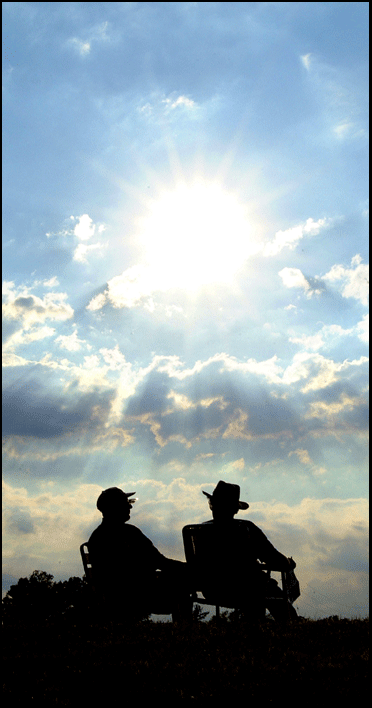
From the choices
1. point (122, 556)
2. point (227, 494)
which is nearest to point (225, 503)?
point (227, 494)

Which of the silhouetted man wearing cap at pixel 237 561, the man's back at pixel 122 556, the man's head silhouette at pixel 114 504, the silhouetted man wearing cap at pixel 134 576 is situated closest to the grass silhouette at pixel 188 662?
the silhouetted man wearing cap at pixel 237 561

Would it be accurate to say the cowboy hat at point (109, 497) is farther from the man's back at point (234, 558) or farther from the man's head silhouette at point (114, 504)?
the man's back at point (234, 558)

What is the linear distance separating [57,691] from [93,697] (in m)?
0.45

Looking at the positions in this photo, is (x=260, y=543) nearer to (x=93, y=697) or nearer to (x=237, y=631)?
(x=237, y=631)

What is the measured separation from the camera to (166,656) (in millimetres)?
7258

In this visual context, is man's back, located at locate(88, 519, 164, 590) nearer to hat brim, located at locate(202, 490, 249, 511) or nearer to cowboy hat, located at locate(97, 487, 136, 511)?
cowboy hat, located at locate(97, 487, 136, 511)

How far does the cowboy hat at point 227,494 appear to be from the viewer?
9.54m

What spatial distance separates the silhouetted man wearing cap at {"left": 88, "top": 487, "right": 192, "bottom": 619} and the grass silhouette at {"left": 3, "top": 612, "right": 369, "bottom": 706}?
0.73m

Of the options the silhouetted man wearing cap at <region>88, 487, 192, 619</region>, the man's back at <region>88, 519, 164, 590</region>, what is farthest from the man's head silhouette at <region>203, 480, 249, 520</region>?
the man's back at <region>88, 519, 164, 590</region>

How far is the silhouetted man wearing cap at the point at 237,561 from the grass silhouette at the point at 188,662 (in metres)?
0.46

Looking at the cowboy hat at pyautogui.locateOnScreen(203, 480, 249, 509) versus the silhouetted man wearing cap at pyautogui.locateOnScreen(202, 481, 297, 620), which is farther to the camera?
the cowboy hat at pyautogui.locateOnScreen(203, 480, 249, 509)

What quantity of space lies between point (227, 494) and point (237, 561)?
993 mm

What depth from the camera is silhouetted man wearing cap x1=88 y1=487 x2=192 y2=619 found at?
31.8 feet

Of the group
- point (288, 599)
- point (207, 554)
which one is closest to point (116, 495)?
point (207, 554)
